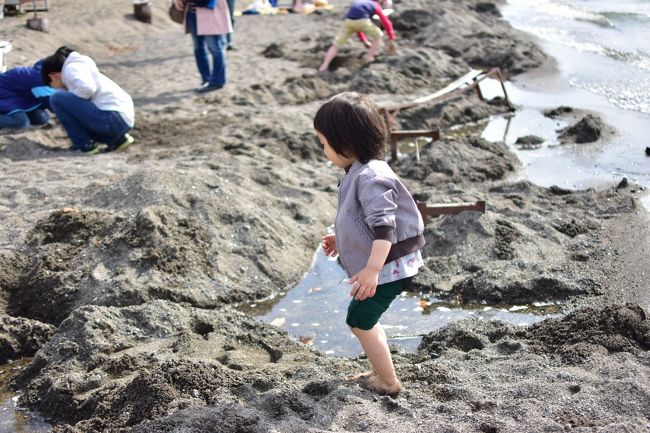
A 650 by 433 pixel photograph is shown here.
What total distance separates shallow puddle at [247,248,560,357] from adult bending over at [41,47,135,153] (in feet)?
9.94

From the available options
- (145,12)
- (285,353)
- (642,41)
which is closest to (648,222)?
(285,353)

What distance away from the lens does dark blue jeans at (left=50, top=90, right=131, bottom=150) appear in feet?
25.5

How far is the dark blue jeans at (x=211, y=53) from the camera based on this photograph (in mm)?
9820

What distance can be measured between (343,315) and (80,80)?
3622mm

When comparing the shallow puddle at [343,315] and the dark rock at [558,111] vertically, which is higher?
the shallow puddle at [343,315]

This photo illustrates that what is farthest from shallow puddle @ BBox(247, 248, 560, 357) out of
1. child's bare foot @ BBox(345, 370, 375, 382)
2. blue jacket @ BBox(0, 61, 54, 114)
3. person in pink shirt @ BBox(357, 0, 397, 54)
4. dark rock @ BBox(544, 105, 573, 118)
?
person in pink shirt @ BBox(357, 0, 397, 54)

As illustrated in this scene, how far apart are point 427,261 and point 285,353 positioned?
1564mm

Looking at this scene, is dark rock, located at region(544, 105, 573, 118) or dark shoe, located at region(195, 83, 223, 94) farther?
dark shoe, located at region(195, 83, 223, 94)

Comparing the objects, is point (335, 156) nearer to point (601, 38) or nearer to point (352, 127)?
point (352, 127)

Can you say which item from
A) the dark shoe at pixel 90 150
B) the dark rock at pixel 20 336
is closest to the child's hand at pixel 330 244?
the dark rock at pixel 20 336

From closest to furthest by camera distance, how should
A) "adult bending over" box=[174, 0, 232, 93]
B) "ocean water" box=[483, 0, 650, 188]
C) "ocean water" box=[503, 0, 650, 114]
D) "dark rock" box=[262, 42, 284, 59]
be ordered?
"ocean water" box=[483, 0, 650, 188] < "adult bending over" box=[174, 0, 232, 93] < "ocean water" box=[503, 0, 650, 114] < "dark rock" box=[262, 42, 284, 59]

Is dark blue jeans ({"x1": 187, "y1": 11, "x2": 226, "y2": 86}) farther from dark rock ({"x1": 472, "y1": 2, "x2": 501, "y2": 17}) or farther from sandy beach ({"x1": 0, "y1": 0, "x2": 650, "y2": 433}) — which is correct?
dark rock ({"x1": 472, "y1": 2, "x2": 501, "y2": 17})

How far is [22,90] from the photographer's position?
8.41 m

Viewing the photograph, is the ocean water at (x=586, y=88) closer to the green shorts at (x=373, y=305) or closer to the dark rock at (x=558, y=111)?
the dark rock at (x=558, y=111)
